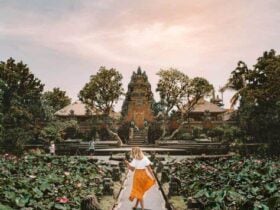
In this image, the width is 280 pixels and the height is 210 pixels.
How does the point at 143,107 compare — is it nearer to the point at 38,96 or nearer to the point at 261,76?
the point at 38,96

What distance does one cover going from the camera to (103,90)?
156 feet

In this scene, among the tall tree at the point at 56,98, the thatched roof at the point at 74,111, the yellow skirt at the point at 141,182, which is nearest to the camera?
the yellow skirt at the point at 141,182

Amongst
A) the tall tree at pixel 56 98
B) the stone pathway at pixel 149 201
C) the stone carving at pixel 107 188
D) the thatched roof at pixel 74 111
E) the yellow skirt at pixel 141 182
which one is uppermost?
the tall tree at pixel 56 98

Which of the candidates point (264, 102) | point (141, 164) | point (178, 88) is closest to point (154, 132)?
point (178, 88)

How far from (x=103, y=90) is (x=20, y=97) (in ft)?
29.7

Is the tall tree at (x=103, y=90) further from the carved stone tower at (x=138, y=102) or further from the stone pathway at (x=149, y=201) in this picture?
the stone pathway at (x=149, y=201)

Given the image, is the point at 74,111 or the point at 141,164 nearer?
the point at 141,164

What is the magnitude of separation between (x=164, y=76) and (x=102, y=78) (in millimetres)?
7297

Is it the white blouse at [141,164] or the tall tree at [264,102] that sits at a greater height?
the tall tree at [264,102]

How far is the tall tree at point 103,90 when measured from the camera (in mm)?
47156

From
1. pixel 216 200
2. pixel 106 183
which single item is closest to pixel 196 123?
pixel 106 183

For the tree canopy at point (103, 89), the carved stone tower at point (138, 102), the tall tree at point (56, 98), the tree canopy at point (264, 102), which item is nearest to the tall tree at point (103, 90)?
the tree canopy at point (103, 89)

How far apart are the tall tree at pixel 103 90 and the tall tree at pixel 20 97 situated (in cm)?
612

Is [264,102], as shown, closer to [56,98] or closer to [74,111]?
[74,111]
